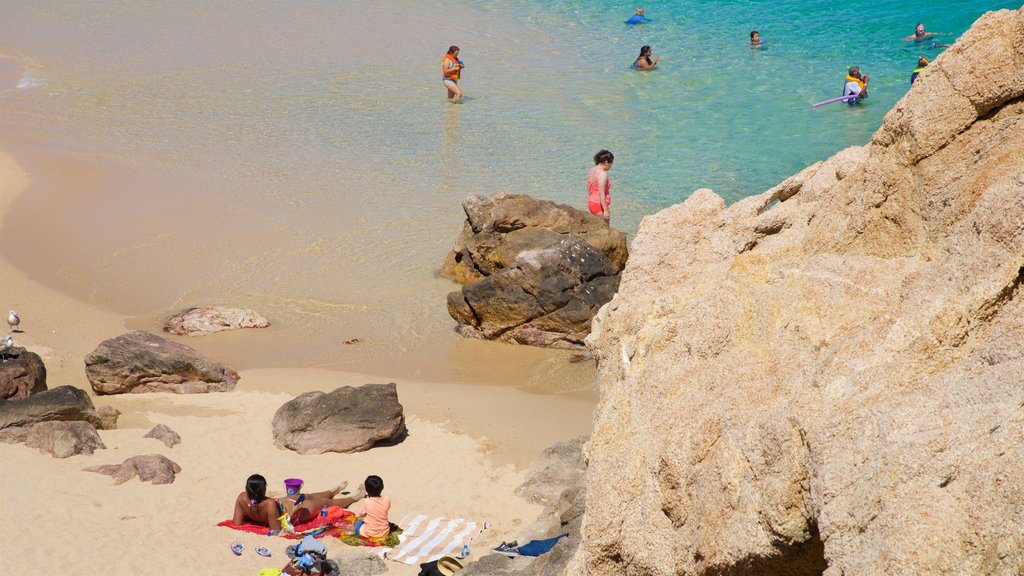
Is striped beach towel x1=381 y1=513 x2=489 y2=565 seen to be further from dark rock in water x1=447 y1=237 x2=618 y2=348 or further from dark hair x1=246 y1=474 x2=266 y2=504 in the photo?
dark rock in water x1=447 y1=237 x2=618 y2=348

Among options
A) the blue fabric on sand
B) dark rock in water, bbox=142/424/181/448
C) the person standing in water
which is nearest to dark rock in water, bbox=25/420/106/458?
dark rock in water, bbox=142/424/181/448

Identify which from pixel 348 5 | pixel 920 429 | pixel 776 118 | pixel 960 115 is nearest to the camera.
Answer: pixel 920 429

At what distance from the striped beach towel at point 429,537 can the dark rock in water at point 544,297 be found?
373 centimetres

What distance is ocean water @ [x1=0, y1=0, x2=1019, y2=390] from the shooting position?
564 inches

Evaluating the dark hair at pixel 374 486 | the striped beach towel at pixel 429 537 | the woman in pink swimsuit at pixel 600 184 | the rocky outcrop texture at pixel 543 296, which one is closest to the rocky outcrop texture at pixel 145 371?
the rocky outcrop texture at pixel 543 296

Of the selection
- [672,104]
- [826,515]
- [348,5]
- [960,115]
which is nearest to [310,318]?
[960,115]

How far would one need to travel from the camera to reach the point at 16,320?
43.0ft

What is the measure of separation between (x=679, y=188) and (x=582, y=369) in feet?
24.4

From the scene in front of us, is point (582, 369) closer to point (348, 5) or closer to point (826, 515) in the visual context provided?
point (826, 515)

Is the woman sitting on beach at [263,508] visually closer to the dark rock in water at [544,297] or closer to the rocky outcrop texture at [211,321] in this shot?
the dark rock in water at [544,297]

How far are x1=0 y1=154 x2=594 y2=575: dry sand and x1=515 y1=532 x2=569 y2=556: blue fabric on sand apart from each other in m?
0.46

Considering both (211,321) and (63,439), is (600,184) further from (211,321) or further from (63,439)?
(63,439)

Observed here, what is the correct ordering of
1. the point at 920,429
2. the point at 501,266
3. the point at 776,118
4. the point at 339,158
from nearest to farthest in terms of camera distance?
the point at 920,429 → the point at 501,266 → the point at 339,158 → the point at 776,118

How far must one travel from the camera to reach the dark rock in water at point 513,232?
14039 millimetres
